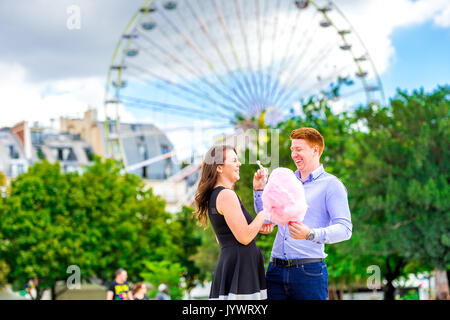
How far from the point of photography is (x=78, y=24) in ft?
38.3

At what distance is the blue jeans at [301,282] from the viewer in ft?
13.9

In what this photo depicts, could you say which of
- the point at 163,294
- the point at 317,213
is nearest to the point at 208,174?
the point at 317,213

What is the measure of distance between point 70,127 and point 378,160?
54.5 m

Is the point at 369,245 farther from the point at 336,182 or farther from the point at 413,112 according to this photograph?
the point at 336,182

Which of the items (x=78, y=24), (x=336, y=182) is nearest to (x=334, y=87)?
(x=78, y=24)

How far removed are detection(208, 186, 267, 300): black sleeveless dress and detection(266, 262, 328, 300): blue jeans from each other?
0.41ft

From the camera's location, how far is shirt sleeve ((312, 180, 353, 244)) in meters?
3.95

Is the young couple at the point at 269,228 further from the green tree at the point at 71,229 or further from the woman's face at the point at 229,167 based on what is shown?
the green tree at the point at 71,229

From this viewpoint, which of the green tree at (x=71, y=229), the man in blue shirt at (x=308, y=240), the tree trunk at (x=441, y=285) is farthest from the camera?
the green tree at (x=71, y=229)

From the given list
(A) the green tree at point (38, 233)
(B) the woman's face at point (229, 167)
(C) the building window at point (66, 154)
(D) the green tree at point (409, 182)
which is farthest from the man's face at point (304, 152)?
(C) the building window at point (66, 154)

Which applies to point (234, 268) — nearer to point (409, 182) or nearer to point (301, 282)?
point (301, 282)

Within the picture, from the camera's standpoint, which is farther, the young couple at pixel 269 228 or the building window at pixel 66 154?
the building window at pixel 66 154

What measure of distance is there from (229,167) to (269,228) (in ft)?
1.53
